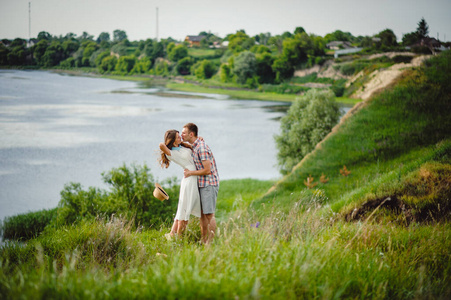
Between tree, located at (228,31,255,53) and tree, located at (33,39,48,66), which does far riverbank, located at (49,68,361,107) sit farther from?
tree, located at (228,31,255,53)

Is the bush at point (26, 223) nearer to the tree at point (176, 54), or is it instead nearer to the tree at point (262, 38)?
the tree at point (176, 54)

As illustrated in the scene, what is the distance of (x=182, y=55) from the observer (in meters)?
97.6

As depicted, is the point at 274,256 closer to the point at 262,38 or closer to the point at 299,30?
the point at 299,30

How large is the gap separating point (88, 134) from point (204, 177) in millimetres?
34319

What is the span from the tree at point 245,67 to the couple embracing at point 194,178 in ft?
241

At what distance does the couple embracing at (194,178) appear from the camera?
605 cm

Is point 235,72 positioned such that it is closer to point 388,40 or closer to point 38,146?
point 388,40

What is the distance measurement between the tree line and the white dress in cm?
2834

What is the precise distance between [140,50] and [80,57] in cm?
5785

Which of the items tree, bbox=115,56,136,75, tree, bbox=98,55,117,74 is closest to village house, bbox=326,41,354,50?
tree, bbox=115,56,136,75

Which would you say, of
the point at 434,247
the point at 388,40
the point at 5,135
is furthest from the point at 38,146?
the point at 388,40

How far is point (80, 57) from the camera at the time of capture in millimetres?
42438

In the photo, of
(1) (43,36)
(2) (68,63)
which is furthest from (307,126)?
(2) (68,63)

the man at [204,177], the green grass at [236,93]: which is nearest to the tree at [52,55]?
the man at [204,177]
